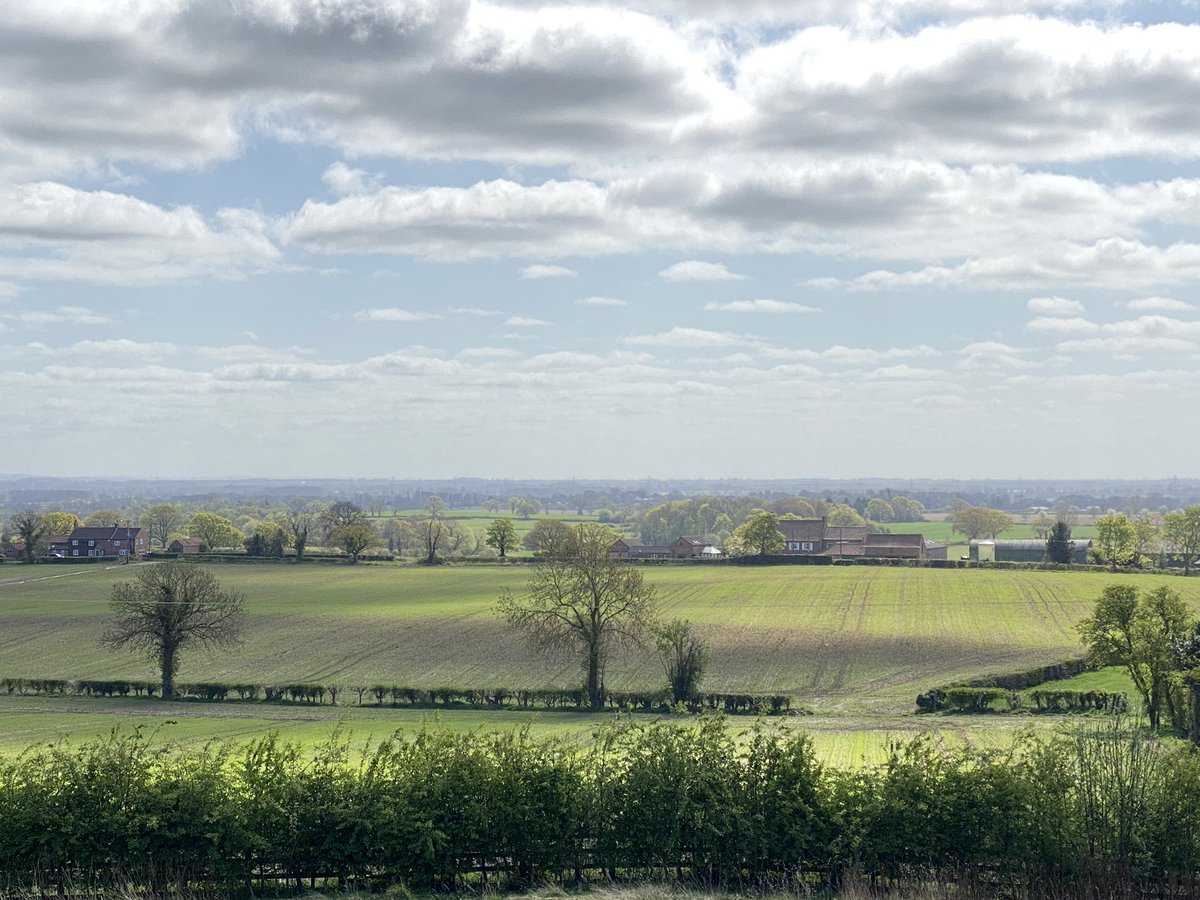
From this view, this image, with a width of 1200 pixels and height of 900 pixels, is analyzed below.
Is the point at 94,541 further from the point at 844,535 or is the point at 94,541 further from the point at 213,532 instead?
the point at 844,535

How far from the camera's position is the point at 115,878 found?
2406 cm

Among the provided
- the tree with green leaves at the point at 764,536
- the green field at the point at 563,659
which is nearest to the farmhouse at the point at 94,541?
the green field at the point at 563,659

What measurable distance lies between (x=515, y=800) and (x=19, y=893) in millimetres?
10456

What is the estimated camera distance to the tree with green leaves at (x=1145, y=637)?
50.4 metres

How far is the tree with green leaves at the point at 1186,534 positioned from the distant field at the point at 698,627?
2329 centimetres

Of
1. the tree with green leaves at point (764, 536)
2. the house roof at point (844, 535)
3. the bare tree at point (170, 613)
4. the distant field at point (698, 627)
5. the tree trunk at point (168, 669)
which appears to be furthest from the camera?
the house roof at point (844, 535)

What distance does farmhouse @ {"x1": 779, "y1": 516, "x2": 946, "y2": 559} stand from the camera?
156375 mm

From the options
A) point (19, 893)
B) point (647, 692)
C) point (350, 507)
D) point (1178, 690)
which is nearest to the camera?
point (19, 893)

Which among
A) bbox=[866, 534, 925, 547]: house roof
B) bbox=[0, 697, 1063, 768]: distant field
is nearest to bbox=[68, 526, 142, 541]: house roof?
bbox=[866, 534, 925, 547]: house roof

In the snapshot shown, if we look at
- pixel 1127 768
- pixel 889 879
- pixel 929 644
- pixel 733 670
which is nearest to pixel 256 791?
pixel 889 879

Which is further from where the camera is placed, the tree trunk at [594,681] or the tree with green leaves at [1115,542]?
the tree with green leaves at [1115,542]

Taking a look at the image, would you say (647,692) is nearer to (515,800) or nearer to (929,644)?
(929,644)

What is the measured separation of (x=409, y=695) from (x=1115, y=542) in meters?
99.3

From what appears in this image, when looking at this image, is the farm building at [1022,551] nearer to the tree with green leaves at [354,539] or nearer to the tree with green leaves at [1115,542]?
the tree with green leaves at [1115,542]
